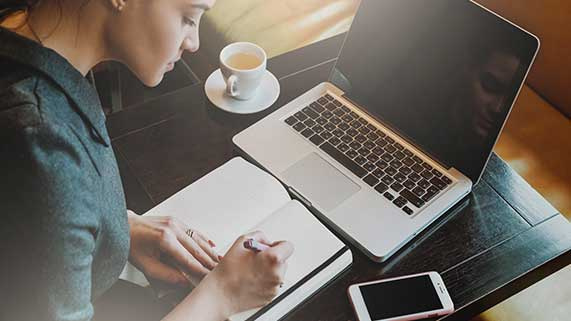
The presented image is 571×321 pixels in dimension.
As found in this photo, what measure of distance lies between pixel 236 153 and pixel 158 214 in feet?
0.56

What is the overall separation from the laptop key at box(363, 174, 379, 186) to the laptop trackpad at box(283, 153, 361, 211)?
0.06 feet

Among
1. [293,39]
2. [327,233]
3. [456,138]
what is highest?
[456,138]

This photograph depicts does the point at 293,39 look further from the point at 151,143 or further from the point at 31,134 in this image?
the point at 31,134

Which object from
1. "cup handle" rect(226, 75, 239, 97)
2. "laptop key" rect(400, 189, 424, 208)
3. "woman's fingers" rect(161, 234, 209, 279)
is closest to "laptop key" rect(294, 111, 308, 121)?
"cup handle" rect(226, 75, 239, 97)

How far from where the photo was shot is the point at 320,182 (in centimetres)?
89

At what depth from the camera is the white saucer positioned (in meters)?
0.99

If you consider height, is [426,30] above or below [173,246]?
above

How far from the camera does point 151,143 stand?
0.93 meters

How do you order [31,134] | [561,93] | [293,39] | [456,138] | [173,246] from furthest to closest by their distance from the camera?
[293,39] → [561,93] → [456,138] → [173,246] → [31,134]

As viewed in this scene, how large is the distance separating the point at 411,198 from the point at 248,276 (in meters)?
0.28

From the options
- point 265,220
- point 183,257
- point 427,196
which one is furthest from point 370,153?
point 183,257

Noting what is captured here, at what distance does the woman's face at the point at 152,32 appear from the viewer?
58 cm

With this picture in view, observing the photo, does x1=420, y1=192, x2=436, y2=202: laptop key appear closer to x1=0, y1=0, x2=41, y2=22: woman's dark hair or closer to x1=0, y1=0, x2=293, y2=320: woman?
x1=0, y1=0, x2=293, y2=320: woman

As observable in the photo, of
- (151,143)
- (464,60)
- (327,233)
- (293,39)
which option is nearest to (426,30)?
(464,60)
